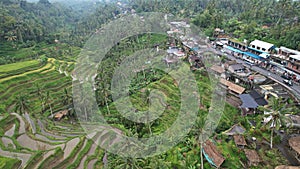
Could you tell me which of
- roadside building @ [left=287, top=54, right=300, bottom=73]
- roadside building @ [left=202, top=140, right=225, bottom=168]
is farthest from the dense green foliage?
roadside building @ [left=287, top=54, right=300, bottom=73]

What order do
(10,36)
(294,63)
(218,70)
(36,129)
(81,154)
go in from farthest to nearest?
(10,36) → (218,70) → (294,63) → (36,129) → (81,154)

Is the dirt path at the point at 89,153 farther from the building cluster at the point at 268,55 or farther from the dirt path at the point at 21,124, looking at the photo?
the building cluster at the point at 268,55

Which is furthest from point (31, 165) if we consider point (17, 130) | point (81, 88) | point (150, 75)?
point (150, 75)

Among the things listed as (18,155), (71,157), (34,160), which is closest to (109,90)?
(71,157)

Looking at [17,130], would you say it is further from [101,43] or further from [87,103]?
[101,43]

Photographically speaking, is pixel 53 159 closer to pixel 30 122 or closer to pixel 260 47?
pixel 30 122

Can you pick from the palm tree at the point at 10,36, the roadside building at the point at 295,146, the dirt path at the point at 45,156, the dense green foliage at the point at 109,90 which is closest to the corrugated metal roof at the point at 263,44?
the dense green foliage at the point at 109,90
